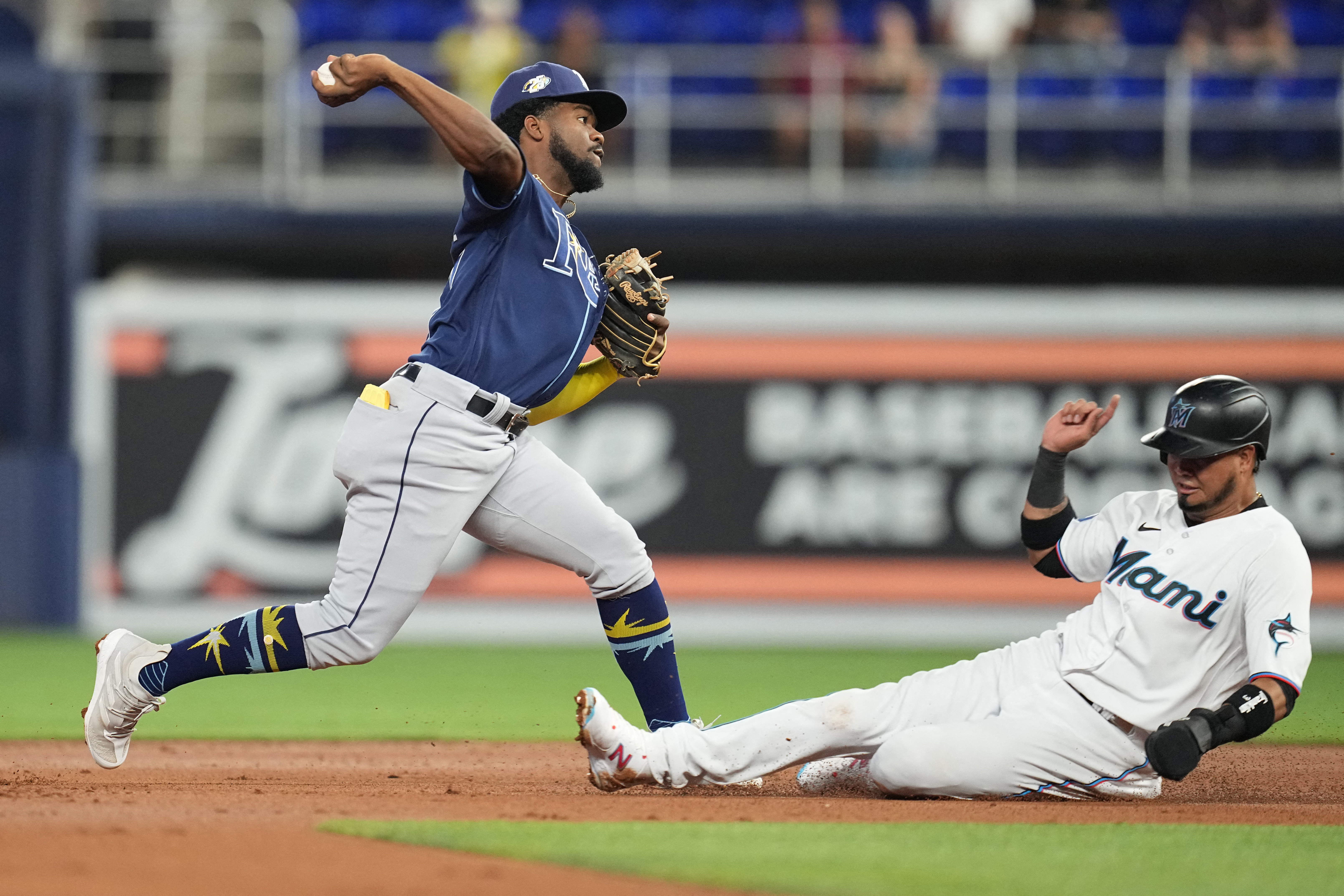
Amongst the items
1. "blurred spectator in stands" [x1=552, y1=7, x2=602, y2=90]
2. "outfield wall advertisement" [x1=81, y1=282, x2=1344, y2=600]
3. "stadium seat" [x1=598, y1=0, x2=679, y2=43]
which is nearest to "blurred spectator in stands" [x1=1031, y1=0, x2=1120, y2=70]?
"outfield wall advertisement" [x1=81, y1=282, x2=1344, y2=600]

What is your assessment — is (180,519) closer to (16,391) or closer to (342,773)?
(16,391)

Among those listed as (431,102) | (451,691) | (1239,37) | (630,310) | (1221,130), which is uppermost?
(1239,37)

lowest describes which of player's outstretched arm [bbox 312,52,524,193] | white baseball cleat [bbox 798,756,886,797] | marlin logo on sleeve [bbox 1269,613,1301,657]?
white baseball cleat [bbox 798,756,886,797]

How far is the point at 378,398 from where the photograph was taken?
4.61 m

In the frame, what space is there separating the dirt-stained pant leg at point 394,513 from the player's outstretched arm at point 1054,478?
153cm

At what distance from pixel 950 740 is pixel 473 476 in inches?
58.2

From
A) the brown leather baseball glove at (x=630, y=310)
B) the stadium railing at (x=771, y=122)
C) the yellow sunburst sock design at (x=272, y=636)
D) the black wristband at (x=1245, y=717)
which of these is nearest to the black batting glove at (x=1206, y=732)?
the black wristband at (x=1245, y=717)

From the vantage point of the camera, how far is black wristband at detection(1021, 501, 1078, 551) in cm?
466

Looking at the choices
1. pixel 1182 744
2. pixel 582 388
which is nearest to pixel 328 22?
pixel 582 388

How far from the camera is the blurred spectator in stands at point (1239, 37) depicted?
40.0 ft

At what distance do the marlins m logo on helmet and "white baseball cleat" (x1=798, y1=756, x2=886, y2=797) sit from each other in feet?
6.96

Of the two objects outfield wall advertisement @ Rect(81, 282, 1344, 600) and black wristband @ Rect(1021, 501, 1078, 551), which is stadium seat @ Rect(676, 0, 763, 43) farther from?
black wristband @ Rect(1021, 501, 1078, 551)

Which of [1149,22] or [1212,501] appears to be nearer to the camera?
[1212,501]

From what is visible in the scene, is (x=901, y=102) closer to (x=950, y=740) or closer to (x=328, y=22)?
(x=328, y=22)
